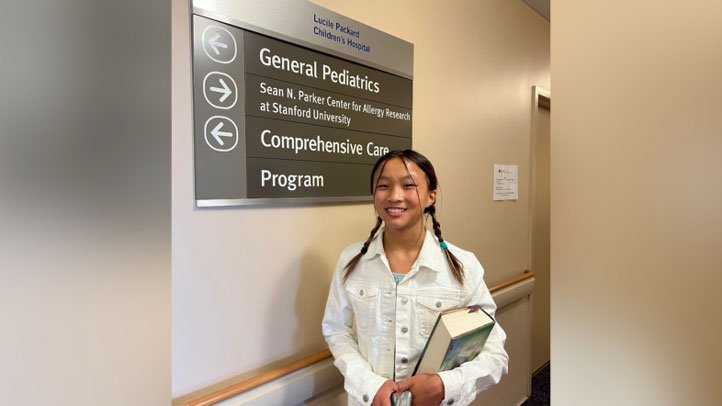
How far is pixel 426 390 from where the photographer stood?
926 millimetres

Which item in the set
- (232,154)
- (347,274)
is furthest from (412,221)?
(232,154)

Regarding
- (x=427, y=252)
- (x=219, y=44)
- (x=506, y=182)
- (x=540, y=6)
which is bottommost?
(x=427, y=252)

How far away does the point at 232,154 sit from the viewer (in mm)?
1124

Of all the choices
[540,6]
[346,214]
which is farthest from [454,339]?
[540,6]

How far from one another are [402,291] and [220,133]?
0.68 meters

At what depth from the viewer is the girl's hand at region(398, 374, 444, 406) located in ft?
3.04

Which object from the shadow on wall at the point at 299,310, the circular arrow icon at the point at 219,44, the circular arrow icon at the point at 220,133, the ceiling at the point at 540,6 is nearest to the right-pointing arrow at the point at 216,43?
the circular arrow icon at the point at 219,44
